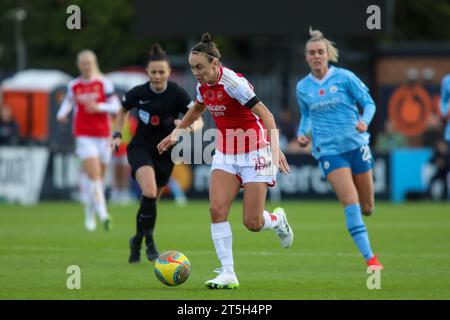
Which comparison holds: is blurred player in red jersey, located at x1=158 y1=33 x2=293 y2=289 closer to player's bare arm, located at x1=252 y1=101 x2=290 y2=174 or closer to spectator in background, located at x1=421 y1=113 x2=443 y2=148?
player's bare arm, located at x1=252 y1=101 x2=290 y2=174

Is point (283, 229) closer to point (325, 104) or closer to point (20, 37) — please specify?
point (325, 104)

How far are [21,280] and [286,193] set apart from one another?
16.9 metres

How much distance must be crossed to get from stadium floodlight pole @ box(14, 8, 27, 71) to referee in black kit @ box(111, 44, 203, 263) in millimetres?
27163

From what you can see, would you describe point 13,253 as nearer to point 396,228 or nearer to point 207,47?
point 207,47

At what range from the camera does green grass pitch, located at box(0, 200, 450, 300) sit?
10.1 meters

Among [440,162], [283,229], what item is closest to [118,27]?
[440,162]

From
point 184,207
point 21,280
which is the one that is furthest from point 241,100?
point 184,207

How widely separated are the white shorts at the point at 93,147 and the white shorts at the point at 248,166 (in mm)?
7729

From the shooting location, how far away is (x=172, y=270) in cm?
1042

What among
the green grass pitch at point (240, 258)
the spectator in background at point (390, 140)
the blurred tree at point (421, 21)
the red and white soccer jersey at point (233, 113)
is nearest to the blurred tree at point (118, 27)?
the blurred tree at point (421, 21)

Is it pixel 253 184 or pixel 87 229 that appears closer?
pixel 253 184

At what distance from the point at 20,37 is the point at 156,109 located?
→ 28.6 metres

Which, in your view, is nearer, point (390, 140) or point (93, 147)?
point (93, 147)
